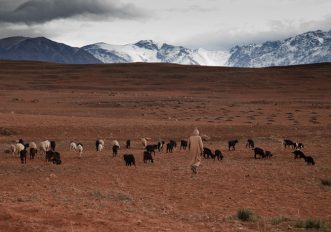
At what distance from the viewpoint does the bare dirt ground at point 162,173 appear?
1146cm

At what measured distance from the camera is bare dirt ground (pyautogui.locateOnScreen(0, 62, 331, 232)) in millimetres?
11461

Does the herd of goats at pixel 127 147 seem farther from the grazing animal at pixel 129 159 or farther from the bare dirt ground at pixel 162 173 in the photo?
the bare dirt ground at pixel 162 173

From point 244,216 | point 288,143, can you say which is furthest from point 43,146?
point 244,216

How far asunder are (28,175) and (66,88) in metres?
63.8

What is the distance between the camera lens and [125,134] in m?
33.9

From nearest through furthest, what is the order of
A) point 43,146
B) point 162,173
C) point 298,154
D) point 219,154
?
point 162,173 → point 219,154 → point 298,154 → point 43,146

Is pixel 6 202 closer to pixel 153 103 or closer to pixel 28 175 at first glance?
pixel 28 175

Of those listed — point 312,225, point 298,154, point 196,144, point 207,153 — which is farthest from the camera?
point 298,154

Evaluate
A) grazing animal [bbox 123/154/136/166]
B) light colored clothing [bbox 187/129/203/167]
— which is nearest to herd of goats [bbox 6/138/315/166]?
grazing animal [bbox 123/154/136/166]

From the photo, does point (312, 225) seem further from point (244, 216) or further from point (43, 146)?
point (43, 146)

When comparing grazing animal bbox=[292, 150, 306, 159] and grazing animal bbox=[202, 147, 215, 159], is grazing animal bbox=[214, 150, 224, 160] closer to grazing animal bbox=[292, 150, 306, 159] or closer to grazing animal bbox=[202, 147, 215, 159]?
grazing animal bbox=[202, 147, 215, 159]

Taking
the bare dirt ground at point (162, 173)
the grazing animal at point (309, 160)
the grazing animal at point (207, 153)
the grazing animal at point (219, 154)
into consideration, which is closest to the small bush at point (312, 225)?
the bare dirt ground at point (162, 173)

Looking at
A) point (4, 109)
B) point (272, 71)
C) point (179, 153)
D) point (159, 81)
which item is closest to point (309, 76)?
point (272, 71)

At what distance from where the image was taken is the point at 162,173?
19625 millimetres
